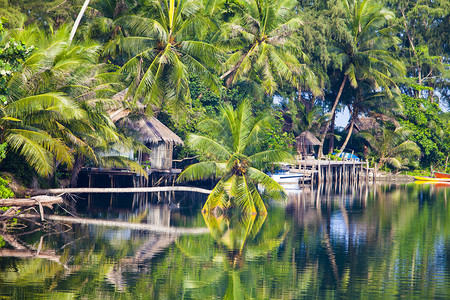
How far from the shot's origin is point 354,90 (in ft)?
147

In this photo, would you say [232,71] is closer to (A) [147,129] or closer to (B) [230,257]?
(A) [147,129]

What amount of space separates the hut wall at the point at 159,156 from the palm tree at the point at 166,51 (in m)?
2.93

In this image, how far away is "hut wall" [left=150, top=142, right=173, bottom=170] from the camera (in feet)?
89.9

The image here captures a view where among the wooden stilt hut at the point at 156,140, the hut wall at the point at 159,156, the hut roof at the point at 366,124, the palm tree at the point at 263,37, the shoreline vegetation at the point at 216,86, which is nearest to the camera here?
the shoreline vegetation at the point at 216,86

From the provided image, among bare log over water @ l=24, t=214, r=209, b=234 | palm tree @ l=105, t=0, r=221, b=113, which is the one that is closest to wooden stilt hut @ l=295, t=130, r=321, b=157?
palm tree @ l=105, t=0, r=221, b=113

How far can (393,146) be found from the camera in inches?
1855

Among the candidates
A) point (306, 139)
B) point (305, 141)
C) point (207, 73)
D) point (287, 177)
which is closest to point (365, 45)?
point (306, 139)

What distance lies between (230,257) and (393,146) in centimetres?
3645

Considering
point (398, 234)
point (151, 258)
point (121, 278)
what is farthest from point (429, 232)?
point (121, 278)

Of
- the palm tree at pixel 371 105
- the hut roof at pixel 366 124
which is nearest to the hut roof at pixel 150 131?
the palm tree at pixel 371 105

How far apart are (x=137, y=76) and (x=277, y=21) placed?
8.76 m

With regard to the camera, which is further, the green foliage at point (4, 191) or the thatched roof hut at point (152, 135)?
the thatched roof hut at point (152, 135)

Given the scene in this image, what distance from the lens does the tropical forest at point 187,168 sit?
461 inches

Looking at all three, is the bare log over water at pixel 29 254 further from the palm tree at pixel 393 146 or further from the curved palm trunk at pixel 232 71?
the palm tree at pixel 393 146
